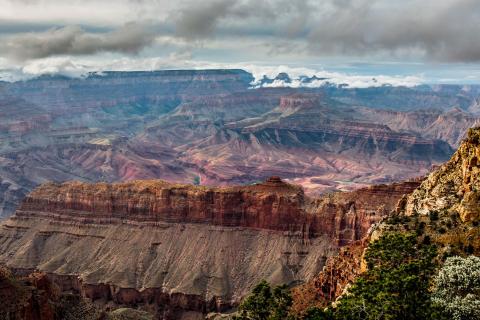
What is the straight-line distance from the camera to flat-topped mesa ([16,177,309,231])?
14250cm

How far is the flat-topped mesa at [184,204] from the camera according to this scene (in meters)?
142

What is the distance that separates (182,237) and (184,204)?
890 cm

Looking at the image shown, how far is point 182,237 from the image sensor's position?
144375 millimetres

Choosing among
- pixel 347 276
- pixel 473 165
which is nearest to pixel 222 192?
pixel 347 276

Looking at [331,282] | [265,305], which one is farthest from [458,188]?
[265,305]

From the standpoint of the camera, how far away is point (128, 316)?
300ft

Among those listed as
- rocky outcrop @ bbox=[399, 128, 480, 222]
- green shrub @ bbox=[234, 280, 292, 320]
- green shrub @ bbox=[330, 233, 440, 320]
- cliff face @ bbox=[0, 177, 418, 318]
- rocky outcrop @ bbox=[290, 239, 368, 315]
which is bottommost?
cliff face @ bbox=[0, 177, 418, 318]

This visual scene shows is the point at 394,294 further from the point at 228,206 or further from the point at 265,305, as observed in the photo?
the point at 228,206

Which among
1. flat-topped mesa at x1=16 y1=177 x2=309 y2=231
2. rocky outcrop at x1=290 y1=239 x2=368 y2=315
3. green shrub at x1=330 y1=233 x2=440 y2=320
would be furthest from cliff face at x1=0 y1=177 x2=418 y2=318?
green shrub at x1=330 y1=233 x2=440 y2=320

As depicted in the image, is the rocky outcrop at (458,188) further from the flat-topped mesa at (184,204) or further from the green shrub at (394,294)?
the flat-topped mesa at (184,204)

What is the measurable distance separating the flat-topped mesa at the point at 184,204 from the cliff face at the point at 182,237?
263mm

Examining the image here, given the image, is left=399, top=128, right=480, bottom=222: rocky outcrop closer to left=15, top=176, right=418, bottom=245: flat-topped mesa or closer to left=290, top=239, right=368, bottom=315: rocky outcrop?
left=290, top=239, right=368, bottom=315: rocky outcrop

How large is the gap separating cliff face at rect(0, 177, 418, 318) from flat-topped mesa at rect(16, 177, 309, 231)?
26cm

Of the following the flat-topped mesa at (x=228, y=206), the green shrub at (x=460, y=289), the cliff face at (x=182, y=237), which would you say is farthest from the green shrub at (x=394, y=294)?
the flat-topped mesa at (x=228, y=206)
